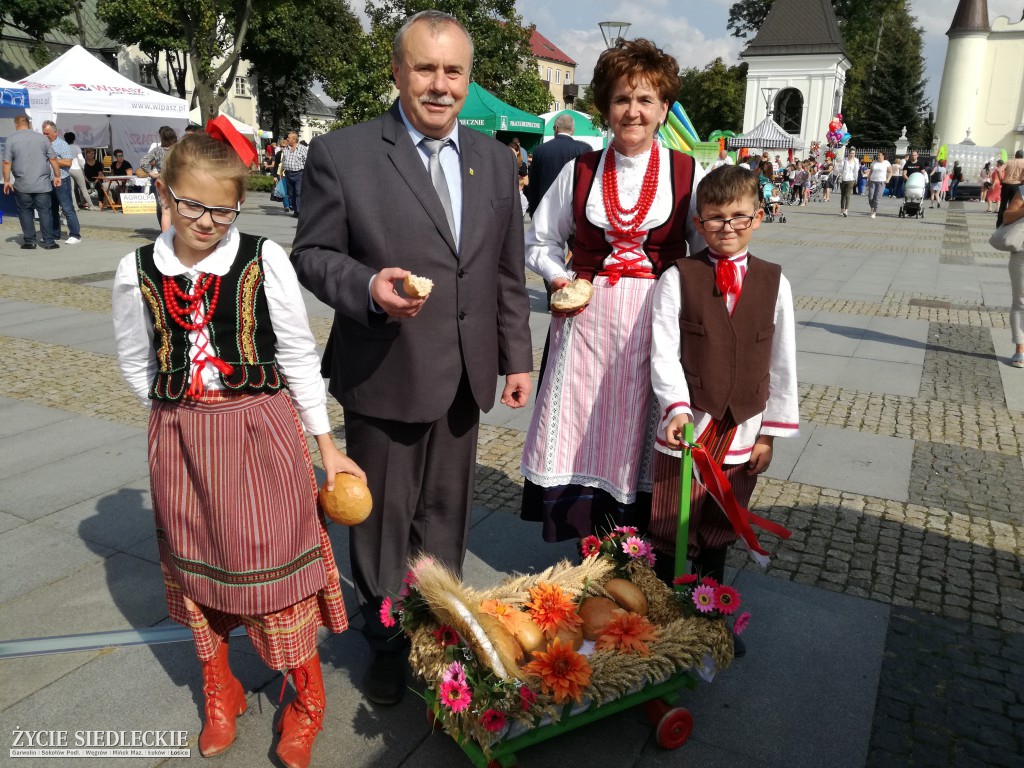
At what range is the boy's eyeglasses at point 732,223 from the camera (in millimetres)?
2420

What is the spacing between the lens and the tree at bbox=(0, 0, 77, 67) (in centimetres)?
3500

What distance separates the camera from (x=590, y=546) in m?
2.64

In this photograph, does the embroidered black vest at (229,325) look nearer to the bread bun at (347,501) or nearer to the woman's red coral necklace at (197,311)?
the woman's red coral necklace at (197,311)

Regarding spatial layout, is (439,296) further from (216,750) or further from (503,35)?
(503,35)

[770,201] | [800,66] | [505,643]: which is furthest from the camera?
[800,66]

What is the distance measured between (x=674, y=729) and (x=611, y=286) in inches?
56.6

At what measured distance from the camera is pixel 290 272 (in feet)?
6.75

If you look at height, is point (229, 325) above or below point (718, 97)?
below

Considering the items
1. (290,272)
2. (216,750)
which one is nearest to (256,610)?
(216,750)

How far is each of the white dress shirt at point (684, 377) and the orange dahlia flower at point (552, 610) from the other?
1.96ft

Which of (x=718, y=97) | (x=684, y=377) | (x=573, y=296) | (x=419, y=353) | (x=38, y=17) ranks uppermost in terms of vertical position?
(x=38, y=17)

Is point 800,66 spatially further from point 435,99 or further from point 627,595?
point 627,595

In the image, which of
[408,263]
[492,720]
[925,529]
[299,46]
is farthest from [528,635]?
[299,46]

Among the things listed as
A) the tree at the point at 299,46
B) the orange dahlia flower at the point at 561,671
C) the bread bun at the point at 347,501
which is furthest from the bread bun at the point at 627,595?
the tree at the point at 299,46
